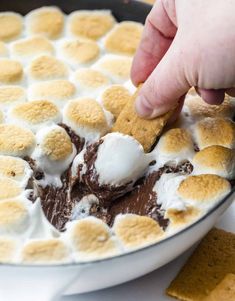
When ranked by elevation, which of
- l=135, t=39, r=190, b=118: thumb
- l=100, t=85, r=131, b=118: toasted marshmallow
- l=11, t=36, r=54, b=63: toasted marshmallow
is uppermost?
l=135, t=39, r=190, b=118: thumb

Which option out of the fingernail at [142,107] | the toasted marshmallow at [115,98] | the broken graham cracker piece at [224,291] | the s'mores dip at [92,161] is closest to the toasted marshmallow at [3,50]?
the s'mores dip at [92,161]

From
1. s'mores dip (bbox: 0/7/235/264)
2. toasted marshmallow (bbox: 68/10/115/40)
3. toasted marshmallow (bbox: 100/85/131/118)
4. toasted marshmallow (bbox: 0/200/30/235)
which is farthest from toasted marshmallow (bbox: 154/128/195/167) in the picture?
toasted marshmallow (bbox: 68/10/115/40)

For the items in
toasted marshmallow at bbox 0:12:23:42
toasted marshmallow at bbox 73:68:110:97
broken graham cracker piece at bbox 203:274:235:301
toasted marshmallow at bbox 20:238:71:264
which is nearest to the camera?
toasted marshmallow at bbox 20:238:71:264

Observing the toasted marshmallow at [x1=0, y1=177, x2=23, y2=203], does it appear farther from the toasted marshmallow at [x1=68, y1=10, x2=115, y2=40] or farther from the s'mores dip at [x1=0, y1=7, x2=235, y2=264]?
the toasted marshmallow at [x1=68, y1=10, x2=115, y2=40]

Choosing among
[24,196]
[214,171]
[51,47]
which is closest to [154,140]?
[214,171]

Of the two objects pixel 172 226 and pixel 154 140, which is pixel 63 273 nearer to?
pixel 172 226

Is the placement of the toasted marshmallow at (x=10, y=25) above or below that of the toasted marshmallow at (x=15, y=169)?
below

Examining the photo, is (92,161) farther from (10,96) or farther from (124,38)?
(124,38)

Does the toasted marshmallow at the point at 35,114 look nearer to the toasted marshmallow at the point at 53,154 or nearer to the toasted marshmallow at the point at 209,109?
the toasted marshmallow at the point at 53,154
